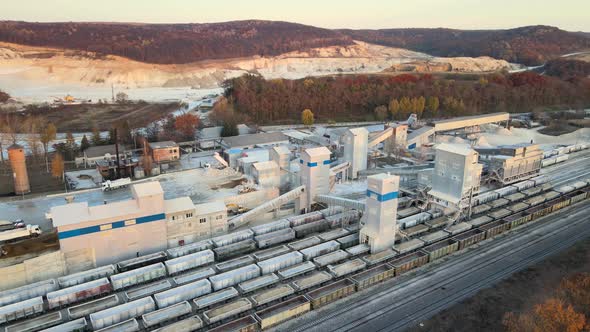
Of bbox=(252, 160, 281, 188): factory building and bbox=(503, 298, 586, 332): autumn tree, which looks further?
bbox=(252, 160, 281, 188): factory building

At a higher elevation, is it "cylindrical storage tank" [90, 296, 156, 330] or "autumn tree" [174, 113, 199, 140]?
"autumn tree" [174, 113, 199, 140]

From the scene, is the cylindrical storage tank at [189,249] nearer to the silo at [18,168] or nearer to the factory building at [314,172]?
the factory building at [314,172]

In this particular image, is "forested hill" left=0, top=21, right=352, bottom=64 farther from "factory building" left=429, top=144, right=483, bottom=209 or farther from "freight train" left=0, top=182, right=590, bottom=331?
"freight train" left=0, top=182, right=590, bottom=331

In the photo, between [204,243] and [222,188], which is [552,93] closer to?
[222,188]

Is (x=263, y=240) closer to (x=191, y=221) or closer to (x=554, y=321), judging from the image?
(x=191, y=221)

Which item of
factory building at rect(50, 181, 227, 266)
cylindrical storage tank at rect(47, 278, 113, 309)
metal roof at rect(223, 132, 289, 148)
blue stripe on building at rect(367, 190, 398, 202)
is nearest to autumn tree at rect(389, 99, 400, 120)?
metal roof at rect(223, 132, 289, 148)

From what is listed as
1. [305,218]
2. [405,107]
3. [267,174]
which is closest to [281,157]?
[267,174]

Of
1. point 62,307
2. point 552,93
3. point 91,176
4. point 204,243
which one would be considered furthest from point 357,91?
point 62,307
